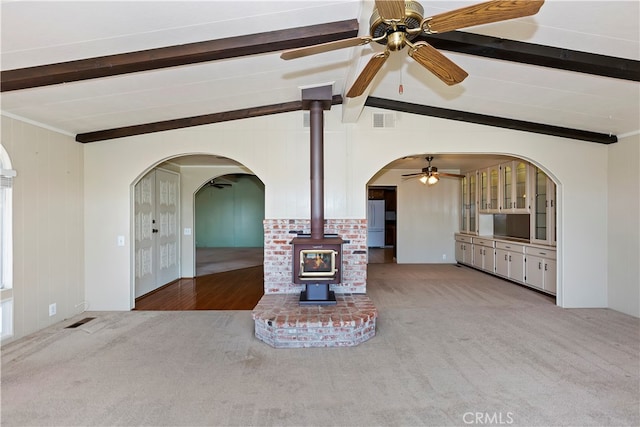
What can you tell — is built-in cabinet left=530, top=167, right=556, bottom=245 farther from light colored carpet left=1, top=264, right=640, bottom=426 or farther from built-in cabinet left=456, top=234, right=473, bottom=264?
built-in cabinet left=456, top=234, right=473, bottom=264

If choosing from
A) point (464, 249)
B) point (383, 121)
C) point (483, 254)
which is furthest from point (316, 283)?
A: point (464, 249)

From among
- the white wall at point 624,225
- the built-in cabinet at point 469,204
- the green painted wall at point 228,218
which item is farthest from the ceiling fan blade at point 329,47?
the green painted wall at point 228,218

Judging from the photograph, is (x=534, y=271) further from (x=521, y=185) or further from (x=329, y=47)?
(x=329, y=47)

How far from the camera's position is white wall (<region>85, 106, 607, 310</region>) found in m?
4.60

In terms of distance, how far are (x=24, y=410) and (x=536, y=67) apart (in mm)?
4876

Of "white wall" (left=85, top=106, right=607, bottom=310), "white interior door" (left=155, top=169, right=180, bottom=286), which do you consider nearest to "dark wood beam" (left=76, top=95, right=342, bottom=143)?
"white wall" (left=85, top=106, right=607, bottom=310)

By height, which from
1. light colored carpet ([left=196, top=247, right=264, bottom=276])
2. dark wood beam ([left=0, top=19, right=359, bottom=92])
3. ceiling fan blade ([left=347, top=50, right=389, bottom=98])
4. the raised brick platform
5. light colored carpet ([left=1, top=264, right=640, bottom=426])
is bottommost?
light colored carpet ([left=1, top=264, right=640, bottom=426])

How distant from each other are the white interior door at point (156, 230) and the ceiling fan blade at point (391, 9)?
15.6 ft

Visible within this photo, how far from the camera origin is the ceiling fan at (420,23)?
1.61m

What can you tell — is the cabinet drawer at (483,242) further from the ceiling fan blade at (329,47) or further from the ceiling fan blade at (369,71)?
the ceiling fan blade at (329,47)

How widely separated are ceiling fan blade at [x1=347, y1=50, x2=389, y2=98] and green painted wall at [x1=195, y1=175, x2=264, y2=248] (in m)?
10.4

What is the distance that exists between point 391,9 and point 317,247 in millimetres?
2642

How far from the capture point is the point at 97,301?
4586 millimetres

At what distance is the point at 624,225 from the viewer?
4363 millimetres
